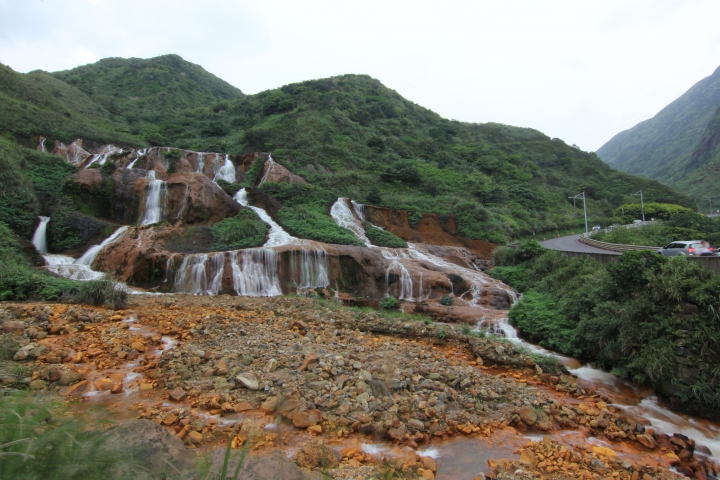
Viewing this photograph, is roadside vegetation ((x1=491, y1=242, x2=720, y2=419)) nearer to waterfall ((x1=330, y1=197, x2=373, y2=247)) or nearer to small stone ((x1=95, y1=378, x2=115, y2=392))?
small stone ((x1=95, y1=378, x2=115, y2=392))

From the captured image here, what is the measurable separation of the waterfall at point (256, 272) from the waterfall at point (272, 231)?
2033mm

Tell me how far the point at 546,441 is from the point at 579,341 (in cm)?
554

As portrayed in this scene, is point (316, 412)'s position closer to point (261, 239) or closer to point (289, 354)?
point (289, 354)

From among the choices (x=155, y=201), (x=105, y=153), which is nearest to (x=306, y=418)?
(x=155, y=201)

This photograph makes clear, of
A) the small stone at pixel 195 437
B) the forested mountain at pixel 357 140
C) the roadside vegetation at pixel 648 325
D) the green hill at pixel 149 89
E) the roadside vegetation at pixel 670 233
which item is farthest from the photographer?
the green hill at pixel 149 89

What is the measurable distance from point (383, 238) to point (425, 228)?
16.8ft

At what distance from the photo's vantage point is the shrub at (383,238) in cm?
2570

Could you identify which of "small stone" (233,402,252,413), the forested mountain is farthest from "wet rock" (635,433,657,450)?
the forested mountain

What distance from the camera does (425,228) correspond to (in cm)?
2994

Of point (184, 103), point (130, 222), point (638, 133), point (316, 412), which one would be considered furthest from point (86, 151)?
point (638, 133)

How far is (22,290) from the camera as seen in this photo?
464 inches

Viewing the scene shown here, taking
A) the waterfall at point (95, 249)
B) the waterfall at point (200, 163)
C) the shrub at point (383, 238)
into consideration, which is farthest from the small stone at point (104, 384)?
the waterfall at point (200, 163)

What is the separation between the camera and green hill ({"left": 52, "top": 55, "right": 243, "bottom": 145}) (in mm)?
53844

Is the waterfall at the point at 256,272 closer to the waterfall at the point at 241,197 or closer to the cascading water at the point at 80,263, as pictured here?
the cascading water at the point at 80,263
